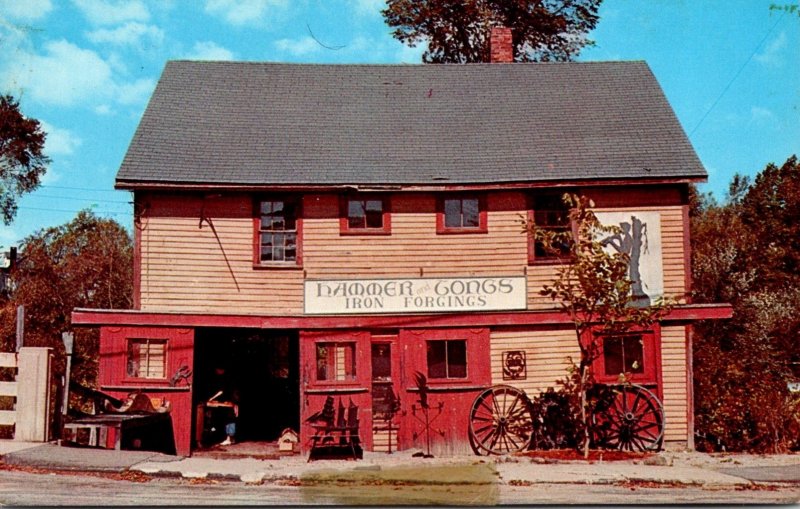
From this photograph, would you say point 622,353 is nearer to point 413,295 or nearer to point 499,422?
point 499,422

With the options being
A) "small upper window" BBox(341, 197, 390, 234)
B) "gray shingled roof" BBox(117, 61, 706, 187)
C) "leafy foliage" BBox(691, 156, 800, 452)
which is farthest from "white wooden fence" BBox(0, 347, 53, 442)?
"leafy foliage" BBox(691, 156, 800, 452)

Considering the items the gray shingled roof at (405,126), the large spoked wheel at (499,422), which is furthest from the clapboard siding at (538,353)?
the gray shingled roof at (405,126)

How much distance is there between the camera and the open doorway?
18.6m

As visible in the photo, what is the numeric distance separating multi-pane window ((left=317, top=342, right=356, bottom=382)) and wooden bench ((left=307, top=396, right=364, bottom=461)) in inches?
18.1

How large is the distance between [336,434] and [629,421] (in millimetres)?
5865

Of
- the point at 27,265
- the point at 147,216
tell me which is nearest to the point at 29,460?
the point at 147,216

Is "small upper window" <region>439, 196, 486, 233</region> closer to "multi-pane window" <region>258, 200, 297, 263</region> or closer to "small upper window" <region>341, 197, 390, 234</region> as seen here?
"small upper window" <region>341, 197, 390, 234</region>

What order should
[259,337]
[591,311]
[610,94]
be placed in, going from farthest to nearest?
[259,337] < [610,94] < [591,311]

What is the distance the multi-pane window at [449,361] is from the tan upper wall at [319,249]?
1.52 metres

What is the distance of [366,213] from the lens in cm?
1805

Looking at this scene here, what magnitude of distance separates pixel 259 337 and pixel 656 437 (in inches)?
432

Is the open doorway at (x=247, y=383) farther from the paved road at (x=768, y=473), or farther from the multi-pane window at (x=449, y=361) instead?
the paved road at (x=768, y=473)

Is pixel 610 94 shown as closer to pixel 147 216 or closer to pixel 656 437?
pixel 656 437

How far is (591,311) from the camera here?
15938mm
